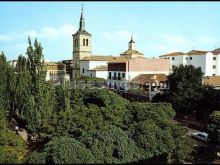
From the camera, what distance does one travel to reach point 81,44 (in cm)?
7412

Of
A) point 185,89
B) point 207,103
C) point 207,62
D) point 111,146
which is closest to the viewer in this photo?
point 111,146

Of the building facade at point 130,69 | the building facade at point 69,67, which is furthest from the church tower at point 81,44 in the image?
the building facade at point 130,69

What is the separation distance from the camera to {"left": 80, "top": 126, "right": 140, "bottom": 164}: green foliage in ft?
52.4

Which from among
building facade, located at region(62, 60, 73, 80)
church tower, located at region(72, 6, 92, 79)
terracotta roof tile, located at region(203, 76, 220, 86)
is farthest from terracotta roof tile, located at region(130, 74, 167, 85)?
building facade, located at region(62, 60, 73, 80)

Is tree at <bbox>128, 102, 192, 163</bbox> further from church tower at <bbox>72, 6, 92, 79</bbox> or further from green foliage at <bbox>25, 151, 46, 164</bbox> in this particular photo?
church tower at <bbox>72, 6, 92, 79</bbox>

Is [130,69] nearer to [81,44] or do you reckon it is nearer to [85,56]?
[85,56]

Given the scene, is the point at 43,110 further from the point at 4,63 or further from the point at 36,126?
the point at 4,63

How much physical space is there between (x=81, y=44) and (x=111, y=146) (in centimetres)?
5905

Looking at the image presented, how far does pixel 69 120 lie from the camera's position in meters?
20.1

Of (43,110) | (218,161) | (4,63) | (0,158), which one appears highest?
(4,63)

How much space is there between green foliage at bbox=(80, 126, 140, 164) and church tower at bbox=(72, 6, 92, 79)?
56619mm

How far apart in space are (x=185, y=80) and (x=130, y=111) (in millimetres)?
9777

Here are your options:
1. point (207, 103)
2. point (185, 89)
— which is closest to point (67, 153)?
point (207, 103)

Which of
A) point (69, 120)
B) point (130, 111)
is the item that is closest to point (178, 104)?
point (130, 111)
